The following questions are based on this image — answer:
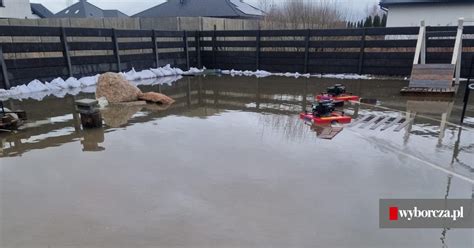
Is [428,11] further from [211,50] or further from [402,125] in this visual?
[402,125]

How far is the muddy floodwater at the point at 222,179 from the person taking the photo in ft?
7.85

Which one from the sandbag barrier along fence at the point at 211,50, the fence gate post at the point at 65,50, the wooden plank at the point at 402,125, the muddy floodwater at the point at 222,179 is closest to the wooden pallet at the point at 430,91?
the muddy floodwater at the point at 222,179

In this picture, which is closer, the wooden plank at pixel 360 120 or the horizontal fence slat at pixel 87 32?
the wooden plank at pixel 360 120

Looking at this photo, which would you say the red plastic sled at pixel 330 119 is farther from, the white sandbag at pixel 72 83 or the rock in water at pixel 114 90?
the white sandbag at pixel 72 83

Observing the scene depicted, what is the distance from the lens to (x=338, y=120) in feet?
17.7

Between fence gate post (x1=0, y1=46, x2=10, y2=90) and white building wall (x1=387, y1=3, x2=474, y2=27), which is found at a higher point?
white building wall (x1=387, y1=3, x2=474, y2=27)

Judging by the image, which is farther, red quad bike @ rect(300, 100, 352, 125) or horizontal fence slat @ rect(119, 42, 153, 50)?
horizontal fence slat @ rect(119, 42, 153, 50)

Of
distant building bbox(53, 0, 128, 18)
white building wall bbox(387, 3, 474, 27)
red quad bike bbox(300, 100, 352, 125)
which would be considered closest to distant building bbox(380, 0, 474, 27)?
white building wall bbox(387, 3, 474, 27)

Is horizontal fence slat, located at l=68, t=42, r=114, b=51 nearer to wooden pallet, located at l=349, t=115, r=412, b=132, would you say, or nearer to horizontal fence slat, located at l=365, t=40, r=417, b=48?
wooden pallet, located at l=349, t=115, r=412, b=132

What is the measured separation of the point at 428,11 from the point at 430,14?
0.20 metres

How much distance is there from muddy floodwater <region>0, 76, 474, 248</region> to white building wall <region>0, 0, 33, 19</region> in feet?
80.2

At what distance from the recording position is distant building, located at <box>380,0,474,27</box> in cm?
1711

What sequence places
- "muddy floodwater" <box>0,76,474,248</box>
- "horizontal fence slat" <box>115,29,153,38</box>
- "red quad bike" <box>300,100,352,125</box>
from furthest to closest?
1. "horizontal fence slat" <box>115,29,153,38</box>
2. "red quad bike" <box>300,100,352,125</box>
3. "muddy floodwater" <box>0,76,474,248</box>

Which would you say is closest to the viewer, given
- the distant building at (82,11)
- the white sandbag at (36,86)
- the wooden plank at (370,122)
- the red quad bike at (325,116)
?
the wooden plank at (370,122)
